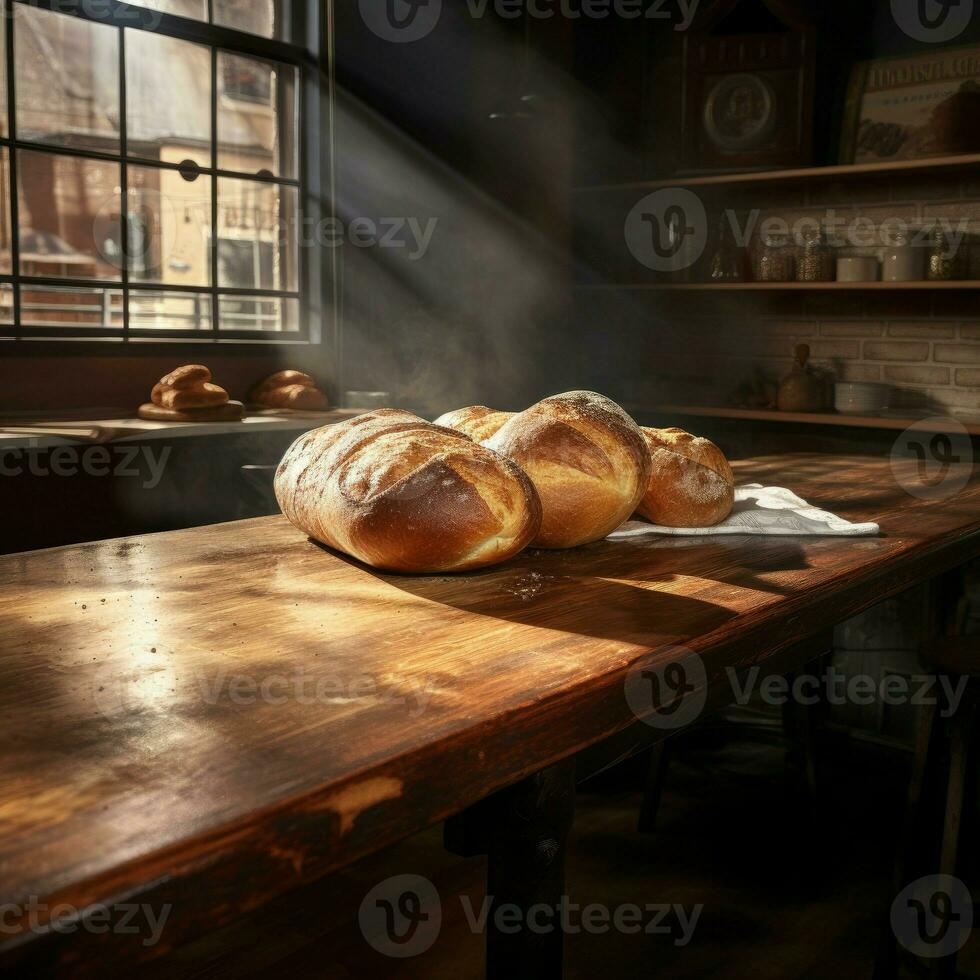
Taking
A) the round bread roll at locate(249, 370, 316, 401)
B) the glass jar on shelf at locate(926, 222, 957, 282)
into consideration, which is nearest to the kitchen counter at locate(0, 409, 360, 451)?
the round bread roll at locate(249, 370, 316, 401)

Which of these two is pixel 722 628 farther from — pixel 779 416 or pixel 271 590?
pixel 779 416

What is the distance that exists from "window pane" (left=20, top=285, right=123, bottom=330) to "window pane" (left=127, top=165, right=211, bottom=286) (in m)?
0.15

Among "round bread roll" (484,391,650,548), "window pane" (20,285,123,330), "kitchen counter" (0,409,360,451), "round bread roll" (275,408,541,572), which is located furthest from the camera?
"window pane" (20,285,123,330)

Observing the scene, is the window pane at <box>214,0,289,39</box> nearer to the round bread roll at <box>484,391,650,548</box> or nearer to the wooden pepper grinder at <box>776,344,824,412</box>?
the wooden pepper grinder at <box>776,344,824,412</box>

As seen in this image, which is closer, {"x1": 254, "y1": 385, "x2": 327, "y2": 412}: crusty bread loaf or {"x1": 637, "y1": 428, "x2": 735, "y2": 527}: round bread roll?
{"x1": 637, "y1": 428, "x2": 735, "y2": 527}: round bread roll

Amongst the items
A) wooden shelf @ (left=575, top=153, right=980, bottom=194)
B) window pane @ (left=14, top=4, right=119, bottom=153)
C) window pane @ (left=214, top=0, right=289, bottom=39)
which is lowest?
wooden shelf @ (left=575, top=153, right=980, bottom=194)

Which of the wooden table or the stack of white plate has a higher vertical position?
the stack of white plate

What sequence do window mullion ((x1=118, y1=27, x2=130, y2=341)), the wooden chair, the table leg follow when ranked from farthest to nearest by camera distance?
window mullion ((x1=118, y1=27, x2=130, y2=341)) → the wooden chair → the table leg

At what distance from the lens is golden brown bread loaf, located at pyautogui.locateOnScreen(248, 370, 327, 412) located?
388 cm

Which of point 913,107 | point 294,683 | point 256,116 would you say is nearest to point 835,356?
point 913,107

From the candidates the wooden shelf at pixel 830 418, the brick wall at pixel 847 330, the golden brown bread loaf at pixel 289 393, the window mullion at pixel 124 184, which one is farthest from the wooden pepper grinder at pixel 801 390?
the window mullion at pixel 124 184

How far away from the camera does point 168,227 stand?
12.8 feet

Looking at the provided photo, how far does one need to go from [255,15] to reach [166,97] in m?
0.58

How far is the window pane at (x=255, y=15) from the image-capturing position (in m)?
4.02
